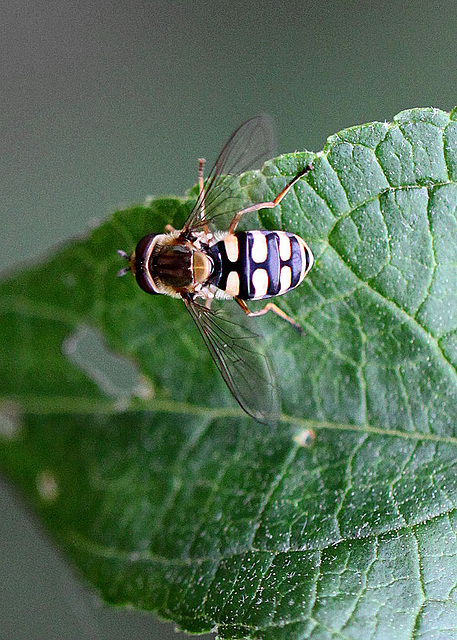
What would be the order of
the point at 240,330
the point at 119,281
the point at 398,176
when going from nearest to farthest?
1. the point at 398,176
2. the point at 240,330
3. the point at 119,281

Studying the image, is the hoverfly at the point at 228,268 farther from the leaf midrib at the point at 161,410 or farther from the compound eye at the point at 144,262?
the leaf midrib at the point at 161,410

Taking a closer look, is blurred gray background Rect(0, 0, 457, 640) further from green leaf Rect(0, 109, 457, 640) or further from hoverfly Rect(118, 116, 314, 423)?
hoverfly Rect(118, 116, 314, 423)

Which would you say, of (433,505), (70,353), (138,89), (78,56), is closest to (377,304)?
(433,505)

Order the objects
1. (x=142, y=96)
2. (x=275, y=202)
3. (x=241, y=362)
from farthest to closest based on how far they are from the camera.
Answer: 1. (x=142, y=96)
2. (x=241, y=362)
3. (x=275, y=202)

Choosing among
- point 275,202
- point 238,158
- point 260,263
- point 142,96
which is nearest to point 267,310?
point 260,263

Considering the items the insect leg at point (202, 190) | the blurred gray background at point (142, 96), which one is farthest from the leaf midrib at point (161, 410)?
the blurred gray background at point (142, 96)

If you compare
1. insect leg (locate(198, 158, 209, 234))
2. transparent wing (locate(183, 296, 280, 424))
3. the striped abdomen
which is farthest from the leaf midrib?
insect leg (locate(198, 158, 209, 234))

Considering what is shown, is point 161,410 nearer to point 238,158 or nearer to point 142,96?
point 238,158

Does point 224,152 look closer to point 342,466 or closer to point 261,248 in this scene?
point 261,248
